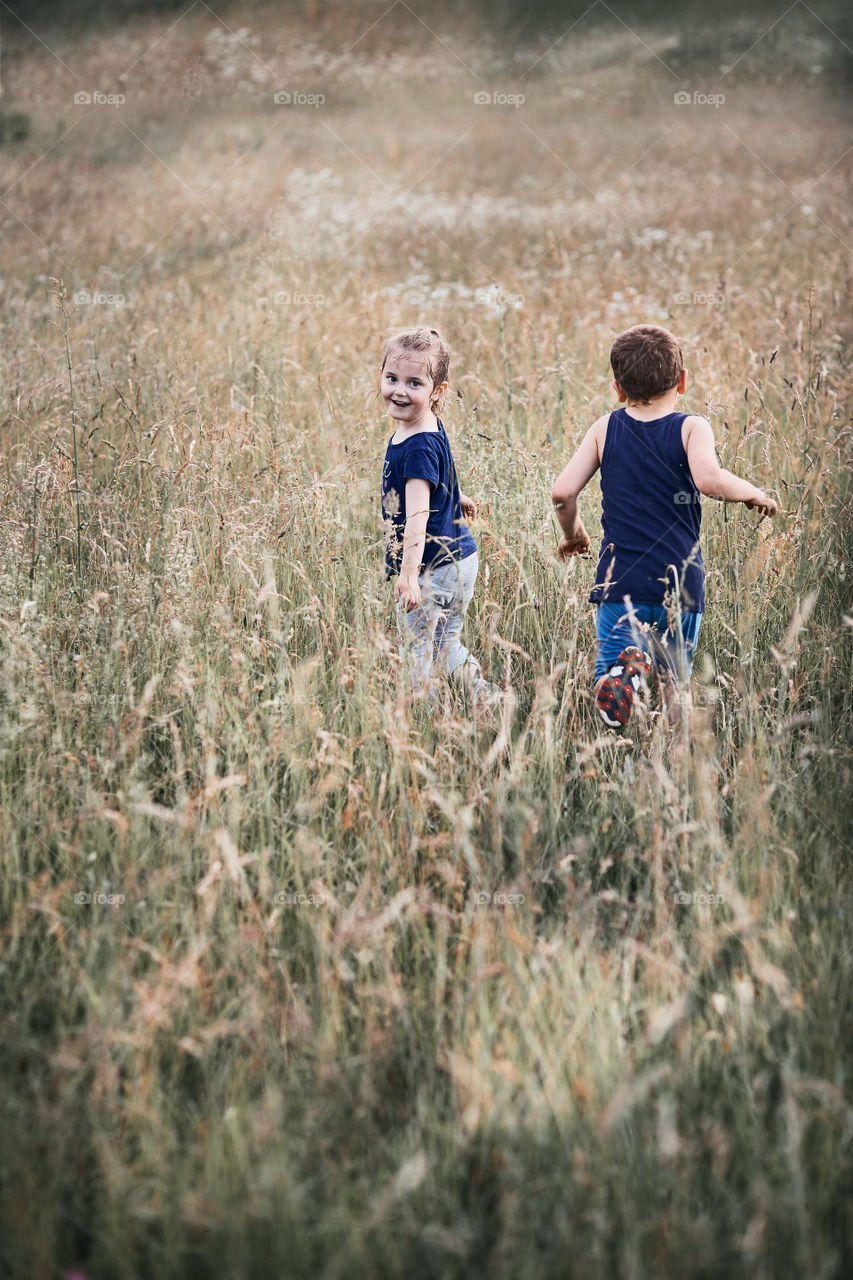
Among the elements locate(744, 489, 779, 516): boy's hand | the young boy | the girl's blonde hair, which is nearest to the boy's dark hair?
the young boy

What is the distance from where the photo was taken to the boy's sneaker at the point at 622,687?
2771mm

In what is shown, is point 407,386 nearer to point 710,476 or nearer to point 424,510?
point 424,510

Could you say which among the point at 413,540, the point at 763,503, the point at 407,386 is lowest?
the point at 413,540

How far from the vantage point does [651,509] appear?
9.61 feet

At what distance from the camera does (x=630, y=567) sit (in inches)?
116

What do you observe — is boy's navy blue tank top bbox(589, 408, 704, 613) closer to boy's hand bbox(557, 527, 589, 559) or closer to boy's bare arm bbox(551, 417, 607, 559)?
boy's bare arm bbox(551, 417, 607, 559)

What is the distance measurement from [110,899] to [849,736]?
199 cm

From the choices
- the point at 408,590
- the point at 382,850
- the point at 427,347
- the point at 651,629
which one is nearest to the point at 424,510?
the point at 408,590

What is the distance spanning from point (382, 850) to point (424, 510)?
111 cm

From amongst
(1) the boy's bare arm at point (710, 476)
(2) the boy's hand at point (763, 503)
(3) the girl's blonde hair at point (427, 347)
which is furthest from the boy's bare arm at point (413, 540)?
(2) the boy's hand at point (763, 503)

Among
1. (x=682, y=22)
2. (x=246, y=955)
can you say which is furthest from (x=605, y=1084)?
(x=682, y=22)

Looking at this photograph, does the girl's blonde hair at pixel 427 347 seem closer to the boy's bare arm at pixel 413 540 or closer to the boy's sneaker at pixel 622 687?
the boy's bare arm at pixel 413 540

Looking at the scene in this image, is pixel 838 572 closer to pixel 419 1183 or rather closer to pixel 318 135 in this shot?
pixel 419 1183

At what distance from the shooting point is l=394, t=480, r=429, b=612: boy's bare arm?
2904 millimetres
